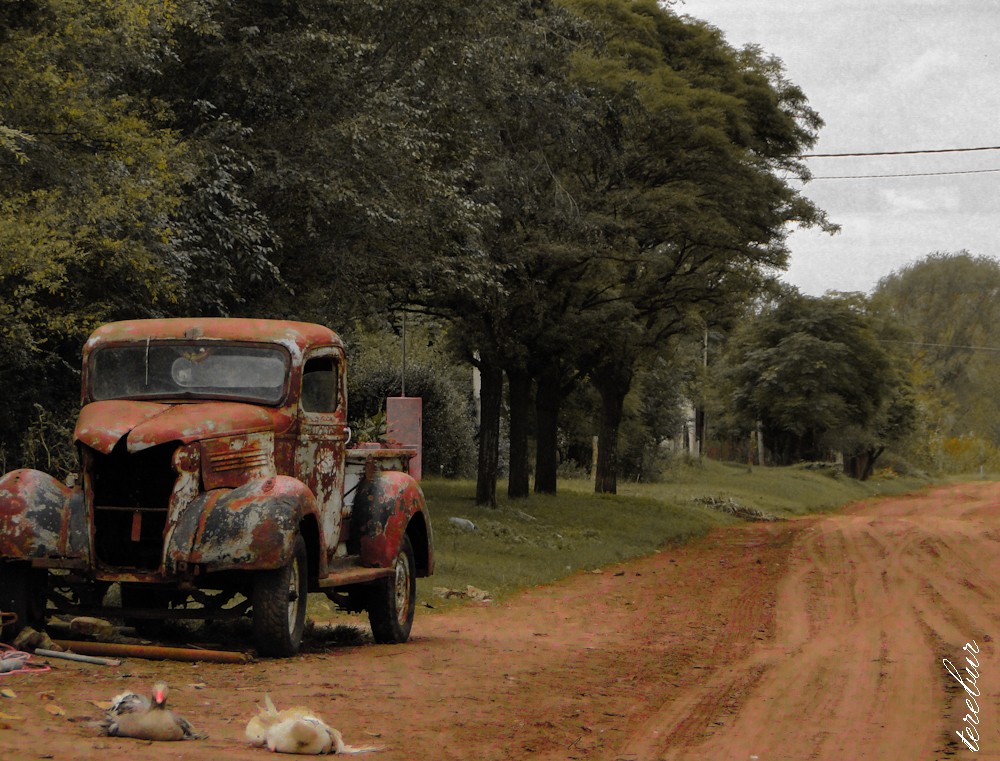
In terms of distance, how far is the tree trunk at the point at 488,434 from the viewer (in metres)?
28.2

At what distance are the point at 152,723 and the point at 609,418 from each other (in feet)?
99.3

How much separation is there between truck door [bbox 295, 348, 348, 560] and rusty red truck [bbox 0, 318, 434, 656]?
0.02 m

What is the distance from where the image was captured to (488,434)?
1132 inches

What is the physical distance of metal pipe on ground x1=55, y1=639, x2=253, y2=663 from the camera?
9750 mm

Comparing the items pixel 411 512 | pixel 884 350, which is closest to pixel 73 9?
pixel 411 512

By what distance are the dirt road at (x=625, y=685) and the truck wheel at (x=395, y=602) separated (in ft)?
0.87

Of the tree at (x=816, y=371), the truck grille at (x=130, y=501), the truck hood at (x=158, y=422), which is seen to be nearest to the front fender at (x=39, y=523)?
the truck grille at (x=130, y=501)

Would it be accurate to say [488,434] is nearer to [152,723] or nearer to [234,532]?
[234,532]

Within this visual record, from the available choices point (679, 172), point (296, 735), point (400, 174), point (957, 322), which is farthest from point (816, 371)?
point (296, 735)

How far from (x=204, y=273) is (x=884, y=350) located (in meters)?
45.8

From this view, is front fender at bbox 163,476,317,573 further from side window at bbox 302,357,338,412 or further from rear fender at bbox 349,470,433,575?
rear fender at bbox 349,470,433,575

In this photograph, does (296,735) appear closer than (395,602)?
Yes

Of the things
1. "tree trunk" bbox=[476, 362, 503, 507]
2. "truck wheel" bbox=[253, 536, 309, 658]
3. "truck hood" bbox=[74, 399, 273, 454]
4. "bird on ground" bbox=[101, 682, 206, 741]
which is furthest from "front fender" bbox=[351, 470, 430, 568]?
"tree trunk" bbox=[476, 362, 503, 507]

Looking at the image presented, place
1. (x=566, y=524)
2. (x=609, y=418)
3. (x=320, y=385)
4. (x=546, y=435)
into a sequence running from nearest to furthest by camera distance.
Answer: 1. (x=320, y=385)
2. (x=566, y=524)
3. (x=546, y=435)
4. (x=609, y=418)
